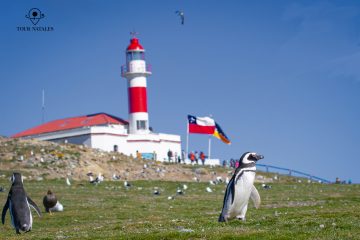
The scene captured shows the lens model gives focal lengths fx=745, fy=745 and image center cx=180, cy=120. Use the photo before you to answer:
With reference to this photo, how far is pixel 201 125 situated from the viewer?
89.5m

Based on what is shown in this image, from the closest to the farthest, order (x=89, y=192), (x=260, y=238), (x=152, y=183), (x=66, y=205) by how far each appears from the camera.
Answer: (x=260, y=238), (x=66, y=205), (x=89, y=192), (x=152, y=183)

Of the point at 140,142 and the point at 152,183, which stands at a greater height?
the point at 140,142

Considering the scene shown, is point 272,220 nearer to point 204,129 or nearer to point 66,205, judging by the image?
point 66,205

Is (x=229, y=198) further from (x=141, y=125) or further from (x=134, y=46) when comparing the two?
(x=134, y=46)

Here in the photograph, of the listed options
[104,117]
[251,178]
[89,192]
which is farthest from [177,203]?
[104,117]

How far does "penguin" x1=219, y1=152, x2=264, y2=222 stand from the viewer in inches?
866

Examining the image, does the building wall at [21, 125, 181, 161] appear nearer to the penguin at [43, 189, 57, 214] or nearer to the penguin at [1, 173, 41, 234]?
the penguin at [43, 189, 57, 214]

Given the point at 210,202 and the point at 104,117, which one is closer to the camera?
the point at 210,202

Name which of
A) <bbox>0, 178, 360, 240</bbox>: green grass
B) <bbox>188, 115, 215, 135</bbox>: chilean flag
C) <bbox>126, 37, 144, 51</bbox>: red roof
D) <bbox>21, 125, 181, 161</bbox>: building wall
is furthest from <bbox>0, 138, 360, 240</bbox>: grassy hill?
<bbox>126, 37, 144, 51</bbox>: red roof

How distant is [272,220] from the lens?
69.3 feet

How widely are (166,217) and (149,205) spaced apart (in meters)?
8.43

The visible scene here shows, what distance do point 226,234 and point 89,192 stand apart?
30.7 meters

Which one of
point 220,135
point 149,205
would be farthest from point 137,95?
point 149,205

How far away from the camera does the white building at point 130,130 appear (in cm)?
8731
